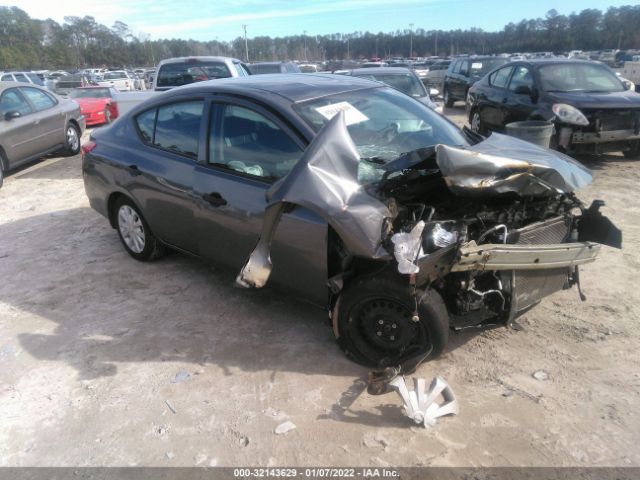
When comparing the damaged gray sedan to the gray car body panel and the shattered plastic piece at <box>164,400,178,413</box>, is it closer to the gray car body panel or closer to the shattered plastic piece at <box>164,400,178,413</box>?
the shattered plastic piece at <box>164,400,178,413</box>

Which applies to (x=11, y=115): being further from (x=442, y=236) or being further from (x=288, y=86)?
(x=442, y=236)

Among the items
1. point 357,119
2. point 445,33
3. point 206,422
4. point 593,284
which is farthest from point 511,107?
point 445,33

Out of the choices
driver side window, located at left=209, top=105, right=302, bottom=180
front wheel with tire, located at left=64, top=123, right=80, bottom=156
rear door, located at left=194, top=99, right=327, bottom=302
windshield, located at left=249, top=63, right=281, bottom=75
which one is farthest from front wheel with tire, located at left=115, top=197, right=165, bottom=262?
windshield, located at left=249, top=63, right=281, bottom=75

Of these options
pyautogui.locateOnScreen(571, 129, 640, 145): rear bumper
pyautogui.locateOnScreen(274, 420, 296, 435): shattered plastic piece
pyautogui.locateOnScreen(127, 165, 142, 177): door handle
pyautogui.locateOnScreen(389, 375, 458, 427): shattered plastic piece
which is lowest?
pyautogui.locateOnScreen(274, 420, 296, 435): shattered plastic piece

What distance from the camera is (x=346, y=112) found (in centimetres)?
358

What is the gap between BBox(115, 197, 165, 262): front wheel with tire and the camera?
4.73 meters

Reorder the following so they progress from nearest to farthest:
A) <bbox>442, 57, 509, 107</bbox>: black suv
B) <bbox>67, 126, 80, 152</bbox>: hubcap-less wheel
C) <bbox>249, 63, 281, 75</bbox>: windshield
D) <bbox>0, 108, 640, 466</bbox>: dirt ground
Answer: <bbox>0, 108, 640, 466</bbox>: dirt ground → <bbox>67, 126, 80, 152</bbox>: hubcap-less wheel → <bbox>249, 63, 281, 75</bbox>: windshield → <bbox>442, 57, 509, 107</bbox>: black suv

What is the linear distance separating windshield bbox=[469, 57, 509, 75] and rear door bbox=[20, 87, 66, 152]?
1245 cm

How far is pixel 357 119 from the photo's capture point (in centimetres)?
358

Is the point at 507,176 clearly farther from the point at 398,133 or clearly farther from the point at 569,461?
the point at 569,461

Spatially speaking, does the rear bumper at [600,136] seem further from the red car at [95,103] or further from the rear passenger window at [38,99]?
the red car at [95,103]

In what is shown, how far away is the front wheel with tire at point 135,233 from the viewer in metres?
4.73

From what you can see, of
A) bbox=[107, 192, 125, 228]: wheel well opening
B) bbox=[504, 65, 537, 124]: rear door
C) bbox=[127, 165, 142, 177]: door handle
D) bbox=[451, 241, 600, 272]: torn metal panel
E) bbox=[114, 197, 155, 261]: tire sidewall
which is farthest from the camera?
bbox=[504, 65, 537, 124]: rear door

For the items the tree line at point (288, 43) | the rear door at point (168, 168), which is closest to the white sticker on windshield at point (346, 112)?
the rear door at point (168, 168)
